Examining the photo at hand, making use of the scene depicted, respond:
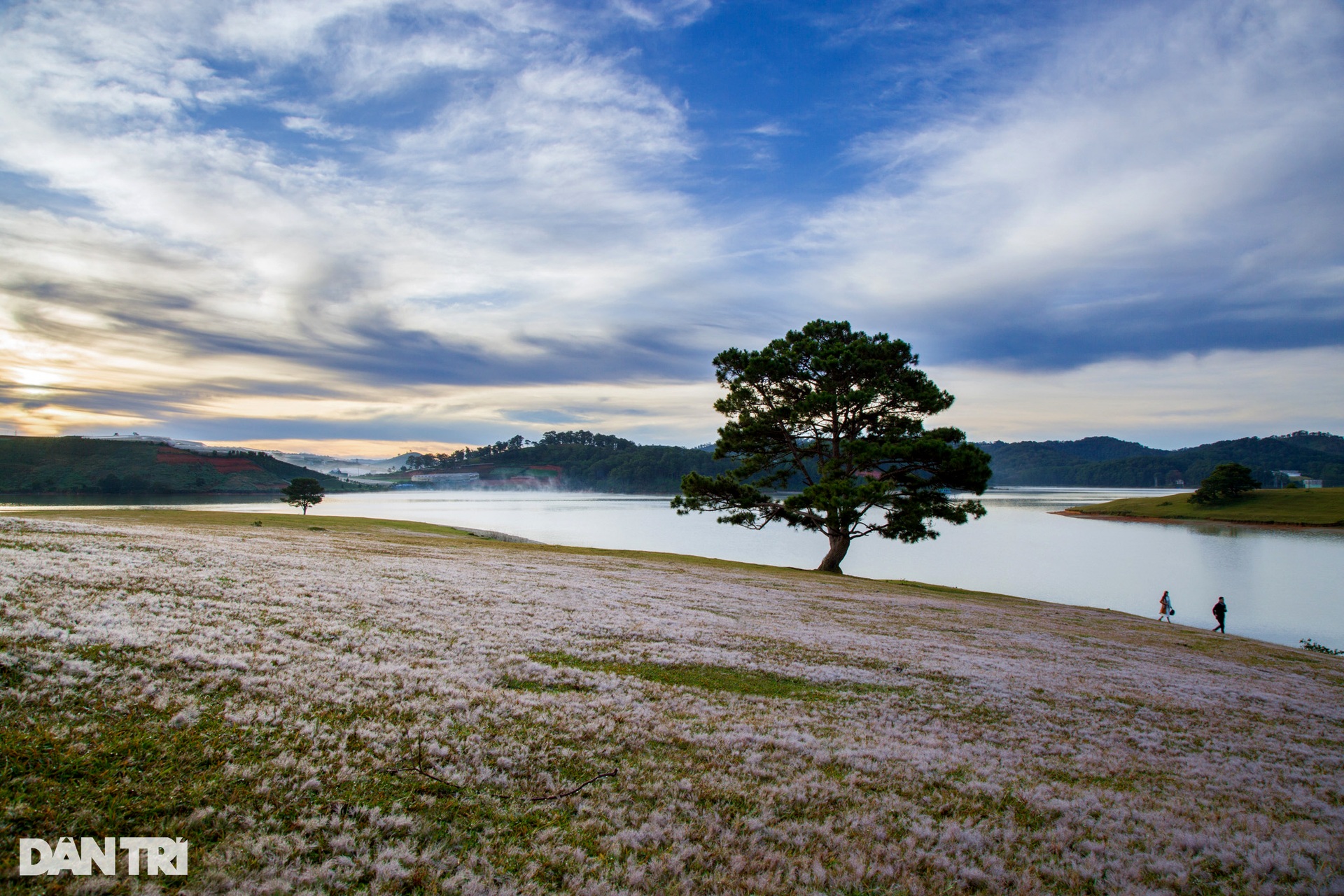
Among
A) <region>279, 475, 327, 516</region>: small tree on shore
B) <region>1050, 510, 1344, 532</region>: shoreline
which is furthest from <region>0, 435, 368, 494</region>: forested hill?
<region>1050, 510, 1344, 532</region>: shoreline

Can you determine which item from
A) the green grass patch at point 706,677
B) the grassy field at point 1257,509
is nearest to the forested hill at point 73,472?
Answer: the green grass patch at point 706,677

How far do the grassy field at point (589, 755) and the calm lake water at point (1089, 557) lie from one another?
15469 millimetres

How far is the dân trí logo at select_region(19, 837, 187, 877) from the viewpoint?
13.4ft

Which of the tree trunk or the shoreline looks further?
the shoreline

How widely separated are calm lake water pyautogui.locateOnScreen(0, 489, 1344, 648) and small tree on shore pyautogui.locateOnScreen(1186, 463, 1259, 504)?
2366cm

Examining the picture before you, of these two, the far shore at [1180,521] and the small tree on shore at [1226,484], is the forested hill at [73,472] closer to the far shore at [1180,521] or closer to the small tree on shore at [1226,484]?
the far shore at [1180,521]

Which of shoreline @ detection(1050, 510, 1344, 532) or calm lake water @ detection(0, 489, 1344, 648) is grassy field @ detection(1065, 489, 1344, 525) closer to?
shoreline @ detection(1050, 510, 1344, 532)

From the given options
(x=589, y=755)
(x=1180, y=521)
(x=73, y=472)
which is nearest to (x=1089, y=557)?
(x=589, y=755)

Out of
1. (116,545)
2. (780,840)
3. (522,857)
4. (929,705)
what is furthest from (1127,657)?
(116,545)

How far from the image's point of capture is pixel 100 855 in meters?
4.27

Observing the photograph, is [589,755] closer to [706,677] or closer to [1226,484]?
[706,677]

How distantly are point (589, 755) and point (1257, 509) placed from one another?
155940mm

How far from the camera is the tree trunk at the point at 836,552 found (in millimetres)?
42125

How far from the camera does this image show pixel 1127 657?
19047mm
